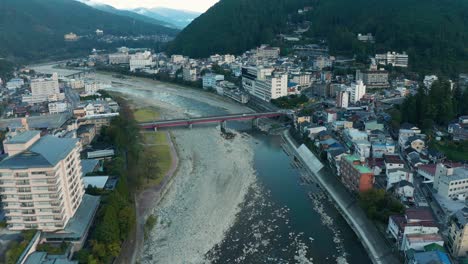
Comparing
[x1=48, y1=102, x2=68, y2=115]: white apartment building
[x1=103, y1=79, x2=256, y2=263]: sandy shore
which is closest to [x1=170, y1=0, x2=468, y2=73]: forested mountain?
[x1=103, y1=79, x2=256, y2=263]: sandy shore

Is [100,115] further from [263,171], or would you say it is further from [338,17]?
[338,17]

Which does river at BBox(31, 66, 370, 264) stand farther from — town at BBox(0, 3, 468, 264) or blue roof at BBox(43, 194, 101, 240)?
blue roof at BBox(43, 194, 101, 240)

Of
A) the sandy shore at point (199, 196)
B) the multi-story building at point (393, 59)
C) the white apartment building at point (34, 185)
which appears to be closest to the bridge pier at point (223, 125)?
the sandy shore at point (199, 196)

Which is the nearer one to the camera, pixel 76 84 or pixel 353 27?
pixel 76 84

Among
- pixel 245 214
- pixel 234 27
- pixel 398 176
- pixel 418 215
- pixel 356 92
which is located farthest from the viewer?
pixel 234 27

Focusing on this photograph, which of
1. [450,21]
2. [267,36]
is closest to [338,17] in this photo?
[267,36]

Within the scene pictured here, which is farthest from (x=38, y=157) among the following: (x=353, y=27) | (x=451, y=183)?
(x=353, y=27)

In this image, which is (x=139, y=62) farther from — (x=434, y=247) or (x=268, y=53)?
(x=434, y=247)
